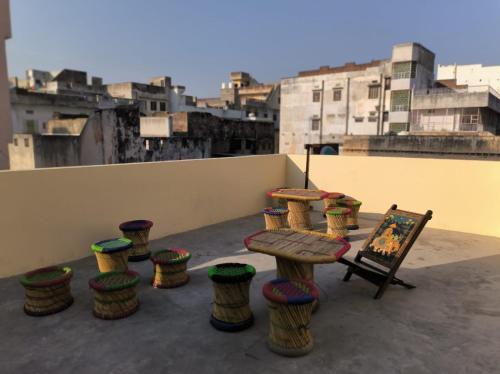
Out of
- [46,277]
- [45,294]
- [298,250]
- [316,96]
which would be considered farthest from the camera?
[316,96]

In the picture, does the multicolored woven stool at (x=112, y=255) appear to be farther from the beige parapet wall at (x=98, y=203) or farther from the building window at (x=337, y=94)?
the building window at (x=337, y=94)

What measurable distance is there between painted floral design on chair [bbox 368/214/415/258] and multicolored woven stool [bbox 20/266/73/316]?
13.0 ft

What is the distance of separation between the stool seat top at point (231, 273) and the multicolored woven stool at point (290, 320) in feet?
1.40

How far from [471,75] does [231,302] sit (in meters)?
45.4

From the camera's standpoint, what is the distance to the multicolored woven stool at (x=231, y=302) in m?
3.83

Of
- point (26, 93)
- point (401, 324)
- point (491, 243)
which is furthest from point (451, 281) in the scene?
point (26, 93)

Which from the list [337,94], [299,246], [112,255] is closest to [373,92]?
[337,94]

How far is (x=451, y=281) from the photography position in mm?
5238

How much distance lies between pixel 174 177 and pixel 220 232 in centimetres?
150

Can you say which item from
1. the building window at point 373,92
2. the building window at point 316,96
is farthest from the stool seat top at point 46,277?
the building window at point 316,96

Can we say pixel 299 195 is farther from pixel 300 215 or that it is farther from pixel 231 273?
pixel 231 273

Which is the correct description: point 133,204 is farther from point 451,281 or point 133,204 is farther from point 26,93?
point 26,93

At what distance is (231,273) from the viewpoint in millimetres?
4070

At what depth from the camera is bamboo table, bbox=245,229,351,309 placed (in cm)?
384
